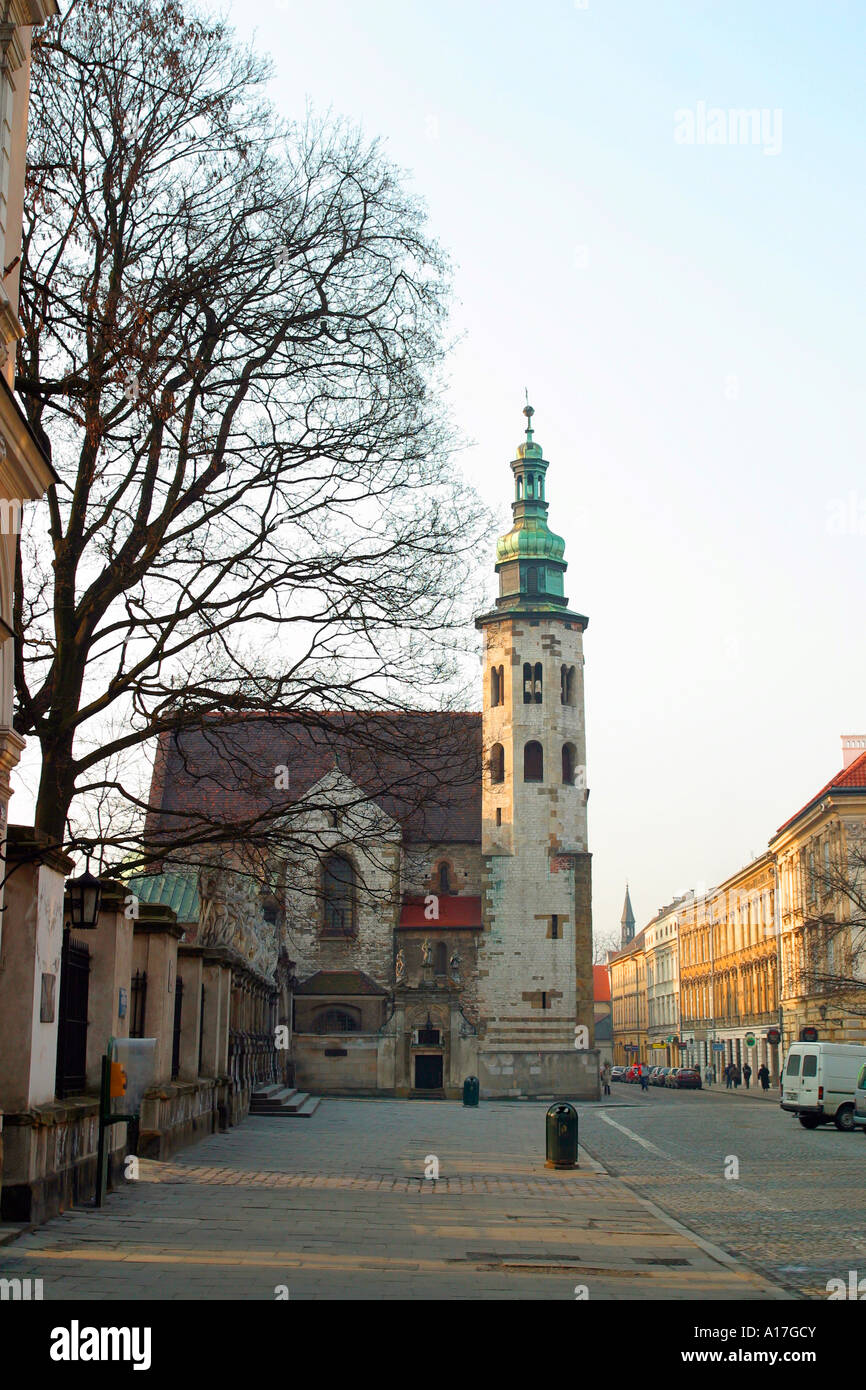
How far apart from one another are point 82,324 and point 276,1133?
16735 millimetres

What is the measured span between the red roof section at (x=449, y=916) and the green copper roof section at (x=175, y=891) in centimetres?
2248

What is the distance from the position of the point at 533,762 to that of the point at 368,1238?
4717cm

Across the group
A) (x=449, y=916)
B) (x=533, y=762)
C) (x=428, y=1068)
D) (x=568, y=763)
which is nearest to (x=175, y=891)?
(x=428, y=1068)

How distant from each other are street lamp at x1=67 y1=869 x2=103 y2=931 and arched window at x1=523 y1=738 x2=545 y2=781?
45620 mm

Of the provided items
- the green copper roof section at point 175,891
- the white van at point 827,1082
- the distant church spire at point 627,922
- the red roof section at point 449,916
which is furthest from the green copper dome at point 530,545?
the distant church spire at point 627,922

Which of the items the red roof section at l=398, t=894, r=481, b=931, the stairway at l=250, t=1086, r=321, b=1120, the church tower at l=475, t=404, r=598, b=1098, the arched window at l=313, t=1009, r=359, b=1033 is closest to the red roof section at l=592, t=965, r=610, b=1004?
the red roof section at l=398, t=894, r=481, b=931

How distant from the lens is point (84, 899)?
1326 cm

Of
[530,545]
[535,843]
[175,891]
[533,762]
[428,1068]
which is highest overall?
[530,545]

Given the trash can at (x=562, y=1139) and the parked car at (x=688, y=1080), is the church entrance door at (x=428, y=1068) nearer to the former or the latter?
the parked car at (x=688, y=1080)

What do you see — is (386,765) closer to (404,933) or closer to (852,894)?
(852,894)

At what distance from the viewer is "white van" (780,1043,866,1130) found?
32.5 metres

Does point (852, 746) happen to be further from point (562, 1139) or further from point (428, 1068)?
point (562, 1139)
